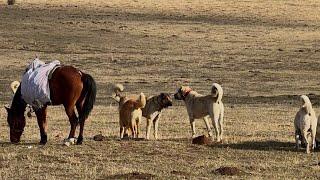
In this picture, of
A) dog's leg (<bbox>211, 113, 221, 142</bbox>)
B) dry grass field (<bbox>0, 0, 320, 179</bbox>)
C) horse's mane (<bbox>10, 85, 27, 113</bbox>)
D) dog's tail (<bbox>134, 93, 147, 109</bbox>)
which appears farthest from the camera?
dog's leg (<bbox>211, 113, 221, 142</bbox>)

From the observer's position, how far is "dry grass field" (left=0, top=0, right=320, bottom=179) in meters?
15.6

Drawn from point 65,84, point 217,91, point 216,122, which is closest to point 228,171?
point 65,84

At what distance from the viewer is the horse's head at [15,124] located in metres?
18.2

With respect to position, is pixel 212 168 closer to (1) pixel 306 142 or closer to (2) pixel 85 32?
(1) pixel 306 142

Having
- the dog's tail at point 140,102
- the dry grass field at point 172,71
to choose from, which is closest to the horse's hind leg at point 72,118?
the dry grass field at point 172,71

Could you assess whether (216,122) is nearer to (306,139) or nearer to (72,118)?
(306,139)

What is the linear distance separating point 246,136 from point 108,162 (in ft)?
22.3

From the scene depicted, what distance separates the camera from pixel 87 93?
56.9 feet

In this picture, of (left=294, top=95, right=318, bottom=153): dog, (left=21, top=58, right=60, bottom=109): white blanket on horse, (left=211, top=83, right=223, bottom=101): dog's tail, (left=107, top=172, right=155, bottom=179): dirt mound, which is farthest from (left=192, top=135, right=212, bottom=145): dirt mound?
(left=107, top=172, right=155, bottom=179): dirt mound

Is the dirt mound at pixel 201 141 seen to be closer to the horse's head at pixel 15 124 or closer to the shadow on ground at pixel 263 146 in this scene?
the shadow on ground at pixel 263 146

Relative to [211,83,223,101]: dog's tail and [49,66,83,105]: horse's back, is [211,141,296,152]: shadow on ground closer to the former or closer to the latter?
[211,83,223,101]: dog's tail

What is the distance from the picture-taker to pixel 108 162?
15.5m

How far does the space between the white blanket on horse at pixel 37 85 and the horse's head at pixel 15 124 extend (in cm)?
78

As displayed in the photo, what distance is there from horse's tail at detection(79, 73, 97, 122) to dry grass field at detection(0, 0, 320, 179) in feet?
2.61
